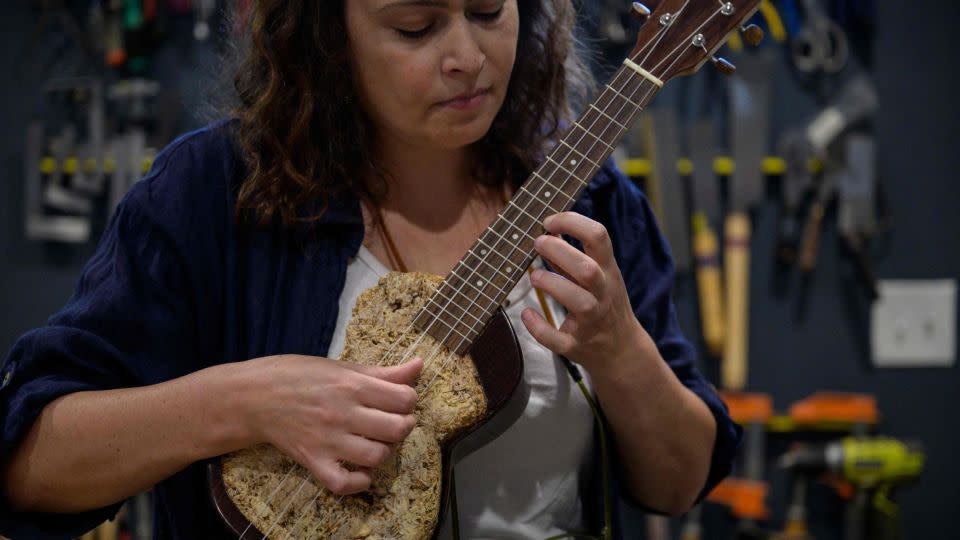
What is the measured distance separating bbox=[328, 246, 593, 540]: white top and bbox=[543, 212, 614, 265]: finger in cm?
19

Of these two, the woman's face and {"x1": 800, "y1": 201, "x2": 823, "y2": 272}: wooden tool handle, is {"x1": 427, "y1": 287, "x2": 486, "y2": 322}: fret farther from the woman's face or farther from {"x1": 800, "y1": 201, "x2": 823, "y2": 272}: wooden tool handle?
{"x1": 800, "y1": 201, "x2": 823, "y2": 272}: wooden tool handle

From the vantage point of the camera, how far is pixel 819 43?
256cm

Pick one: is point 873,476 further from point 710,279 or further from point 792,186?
point 792,186

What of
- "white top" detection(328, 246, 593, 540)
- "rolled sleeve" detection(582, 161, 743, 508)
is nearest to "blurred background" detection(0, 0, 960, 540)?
"rolled sleeve" detection(582, 161, 743, 508)

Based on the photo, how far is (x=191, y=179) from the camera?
41.9 inches

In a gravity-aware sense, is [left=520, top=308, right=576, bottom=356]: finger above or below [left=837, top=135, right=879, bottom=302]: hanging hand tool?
below

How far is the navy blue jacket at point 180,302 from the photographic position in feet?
3.24

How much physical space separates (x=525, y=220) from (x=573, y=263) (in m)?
0.10

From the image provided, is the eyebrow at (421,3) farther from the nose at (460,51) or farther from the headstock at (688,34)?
the headstock at (688,34)

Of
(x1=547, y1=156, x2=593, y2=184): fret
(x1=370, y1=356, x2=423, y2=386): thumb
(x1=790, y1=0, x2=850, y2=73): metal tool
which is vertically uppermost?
(x1=790, y1=0, x2=850, y2=73): metal tool

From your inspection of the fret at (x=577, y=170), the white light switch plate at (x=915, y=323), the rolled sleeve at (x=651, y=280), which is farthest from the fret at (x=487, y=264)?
the white light switch plate at (x=915, y=323)

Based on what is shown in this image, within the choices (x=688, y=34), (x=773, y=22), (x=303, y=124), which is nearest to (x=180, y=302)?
(x=303, y=124)

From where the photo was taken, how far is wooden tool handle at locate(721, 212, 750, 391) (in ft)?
8.29

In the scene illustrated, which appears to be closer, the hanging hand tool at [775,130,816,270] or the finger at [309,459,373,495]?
the finger at [309,459,373,495]
